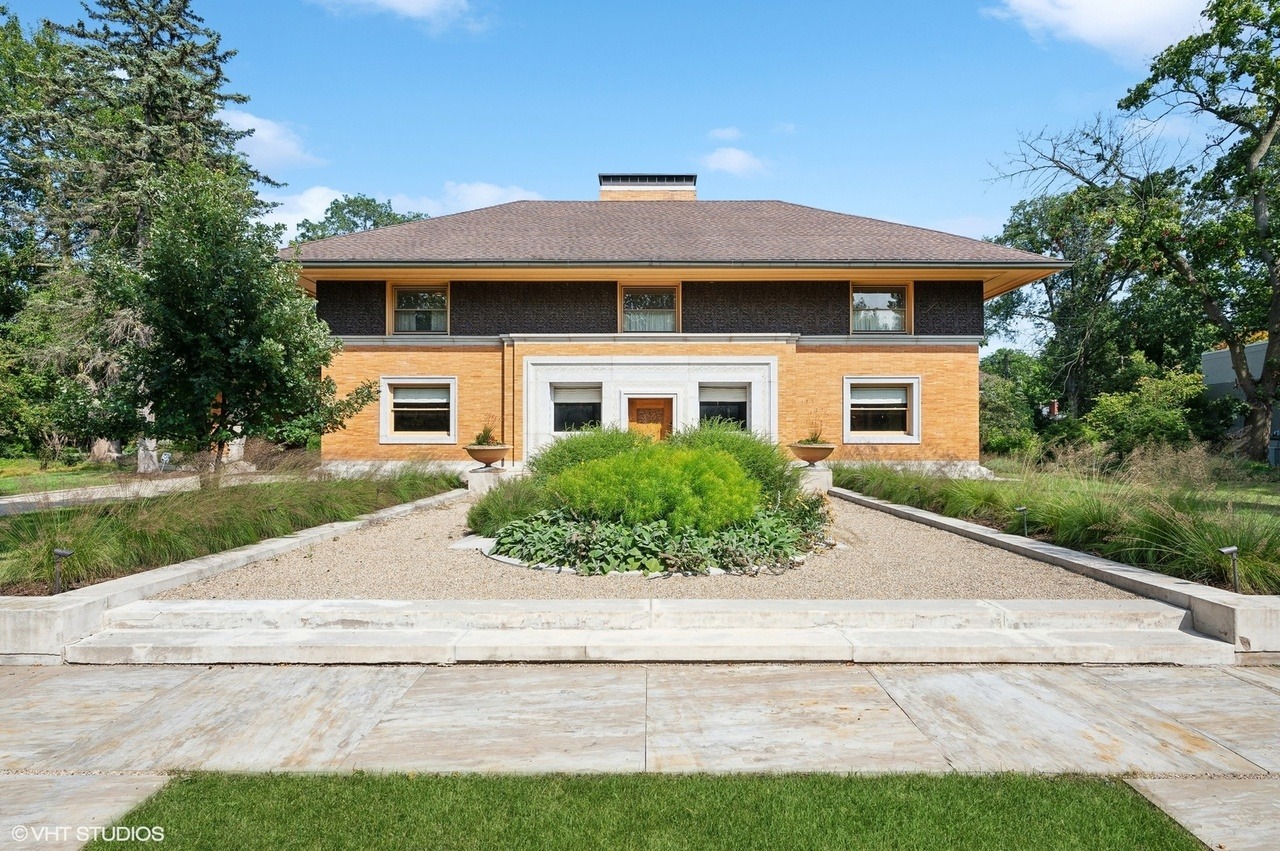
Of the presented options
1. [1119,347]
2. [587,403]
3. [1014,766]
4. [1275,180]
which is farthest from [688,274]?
[1119,347]

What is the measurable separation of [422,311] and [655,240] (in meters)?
7.82

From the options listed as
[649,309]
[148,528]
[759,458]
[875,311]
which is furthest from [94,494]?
[875,311]

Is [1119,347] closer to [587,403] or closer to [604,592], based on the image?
[587,403]

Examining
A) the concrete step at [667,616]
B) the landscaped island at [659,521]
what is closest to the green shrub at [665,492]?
the landscaped island at [659,521]

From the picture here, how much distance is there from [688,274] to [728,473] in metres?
13.8

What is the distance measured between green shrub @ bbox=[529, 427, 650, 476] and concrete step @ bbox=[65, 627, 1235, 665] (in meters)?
5.32

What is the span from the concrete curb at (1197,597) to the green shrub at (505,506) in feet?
20.1

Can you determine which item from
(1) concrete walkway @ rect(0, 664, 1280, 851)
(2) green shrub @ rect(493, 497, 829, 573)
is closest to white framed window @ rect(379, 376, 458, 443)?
(2) green shrub @ rect(493, 497, 829, 573)

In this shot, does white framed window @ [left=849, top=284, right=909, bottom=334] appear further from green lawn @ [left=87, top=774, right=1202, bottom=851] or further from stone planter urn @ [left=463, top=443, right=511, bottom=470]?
green lawn @ [left=87, top=774, right=1202, bottom=851]

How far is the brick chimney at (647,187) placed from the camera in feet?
93.1

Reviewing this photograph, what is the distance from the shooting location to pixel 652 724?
157 inches

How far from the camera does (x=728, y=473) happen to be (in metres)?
8.25

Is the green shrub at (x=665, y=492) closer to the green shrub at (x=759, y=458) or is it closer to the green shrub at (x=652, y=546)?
the green shrub at (x=652, y=546)

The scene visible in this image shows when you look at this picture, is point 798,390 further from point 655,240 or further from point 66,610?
point 66,610
